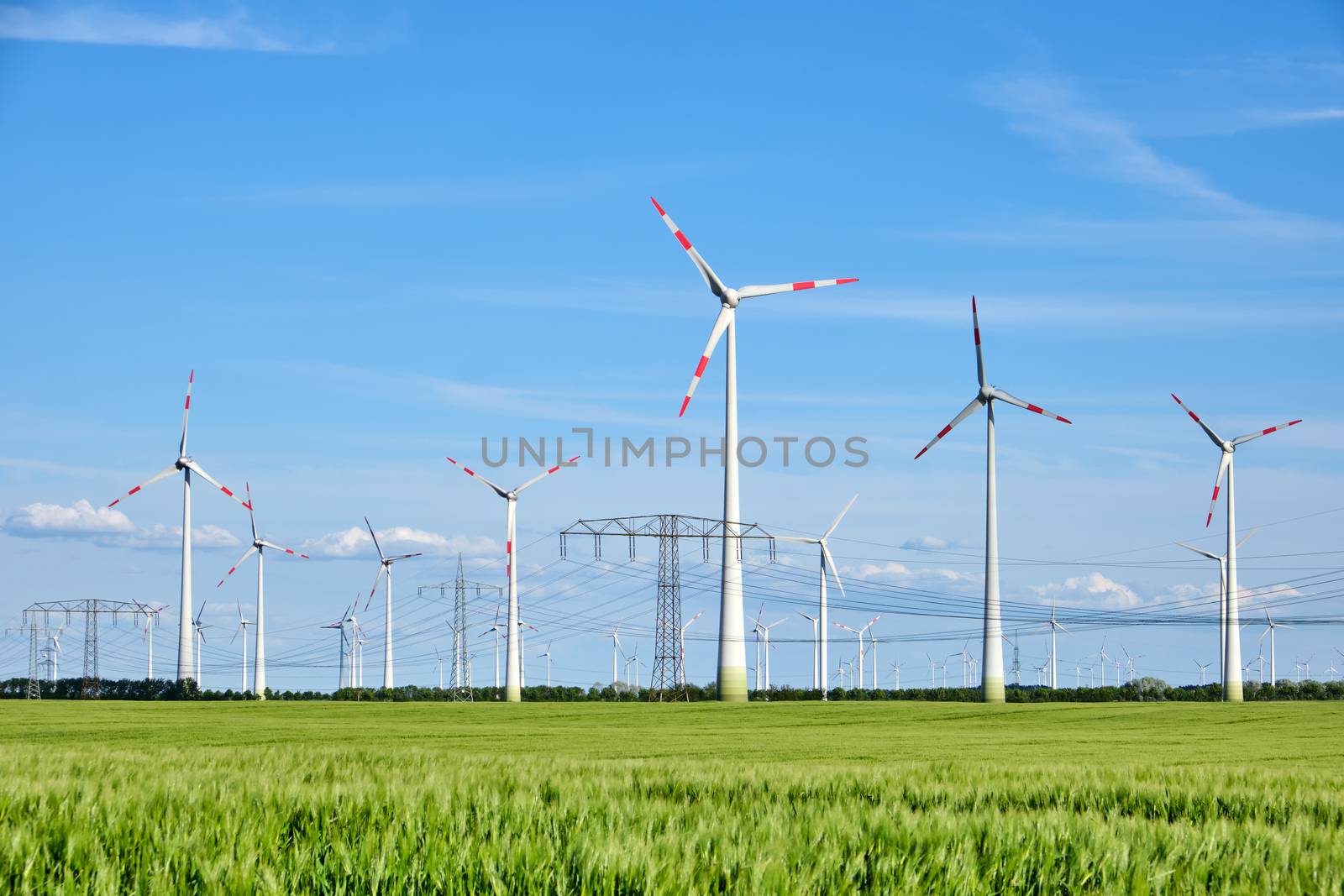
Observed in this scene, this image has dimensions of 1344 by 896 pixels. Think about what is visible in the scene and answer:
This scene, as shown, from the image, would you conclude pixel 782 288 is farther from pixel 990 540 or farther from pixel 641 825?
pixel 641 825

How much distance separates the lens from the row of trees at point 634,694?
393 feet

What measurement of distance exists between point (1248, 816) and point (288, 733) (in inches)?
1578

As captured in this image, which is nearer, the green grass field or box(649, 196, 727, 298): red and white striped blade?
the green grass field

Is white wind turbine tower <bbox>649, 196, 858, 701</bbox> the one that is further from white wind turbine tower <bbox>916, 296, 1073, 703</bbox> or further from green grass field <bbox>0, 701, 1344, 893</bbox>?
green grass field <bbox>0, 701, 1344, 893</bbox>

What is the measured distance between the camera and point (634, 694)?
5576 inches

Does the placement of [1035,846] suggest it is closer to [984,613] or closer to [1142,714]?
[1142,714]

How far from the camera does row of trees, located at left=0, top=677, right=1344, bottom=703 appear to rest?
393 feet

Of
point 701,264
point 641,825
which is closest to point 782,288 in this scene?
point 701,264

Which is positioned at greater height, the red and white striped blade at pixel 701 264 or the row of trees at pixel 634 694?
the red and white striped blade at pixel 701 264

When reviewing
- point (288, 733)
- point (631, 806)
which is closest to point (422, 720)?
point (288, 733)

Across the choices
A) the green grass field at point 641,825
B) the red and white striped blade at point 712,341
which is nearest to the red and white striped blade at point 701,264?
the red and white striped blade at point 712,341

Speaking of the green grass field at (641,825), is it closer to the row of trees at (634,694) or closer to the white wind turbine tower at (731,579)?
the white wind turbine tower at (731,579)

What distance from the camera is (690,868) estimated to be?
12047 millimetres

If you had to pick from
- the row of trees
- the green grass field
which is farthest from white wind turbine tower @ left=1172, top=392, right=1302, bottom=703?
the green grass field
